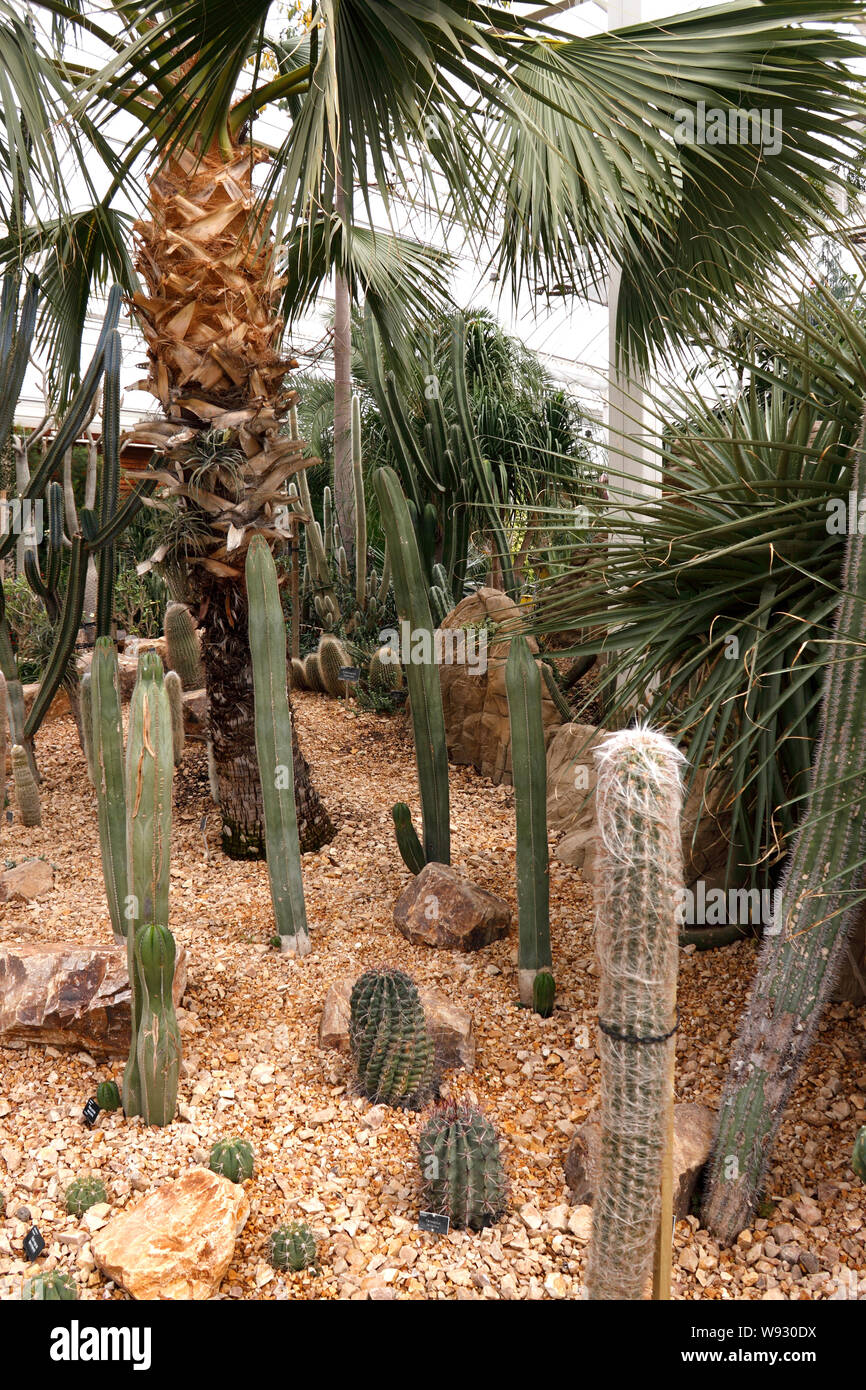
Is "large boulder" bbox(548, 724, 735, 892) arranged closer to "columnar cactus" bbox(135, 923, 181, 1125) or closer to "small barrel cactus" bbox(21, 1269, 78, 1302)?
"columnar cactus" bbox(135, 923, 181, 1125)

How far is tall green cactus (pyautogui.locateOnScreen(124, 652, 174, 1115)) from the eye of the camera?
8.00 feet

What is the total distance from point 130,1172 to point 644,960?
4.90 ft

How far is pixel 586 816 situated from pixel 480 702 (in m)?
1.33

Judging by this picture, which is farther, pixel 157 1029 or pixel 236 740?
pixel 236 740

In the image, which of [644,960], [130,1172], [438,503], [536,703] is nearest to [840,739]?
[644,960]

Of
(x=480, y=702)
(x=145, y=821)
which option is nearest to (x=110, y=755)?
(x=145, y=821)

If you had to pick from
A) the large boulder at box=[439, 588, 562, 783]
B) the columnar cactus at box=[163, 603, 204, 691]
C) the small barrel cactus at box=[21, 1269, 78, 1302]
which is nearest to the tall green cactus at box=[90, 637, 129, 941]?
the small barrel cactus at box=[21, 1269, 78, 1302]

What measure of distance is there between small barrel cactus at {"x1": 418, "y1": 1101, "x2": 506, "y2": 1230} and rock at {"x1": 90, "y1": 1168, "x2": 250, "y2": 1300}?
426 mm

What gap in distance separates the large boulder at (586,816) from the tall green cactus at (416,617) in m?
0.55

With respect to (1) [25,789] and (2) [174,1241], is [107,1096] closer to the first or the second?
(2) [174,1241]

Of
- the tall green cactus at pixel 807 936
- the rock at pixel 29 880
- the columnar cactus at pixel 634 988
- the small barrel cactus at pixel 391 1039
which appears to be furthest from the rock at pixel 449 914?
the columnar cactus at pixel 634 988

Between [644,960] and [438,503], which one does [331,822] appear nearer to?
[438,503]

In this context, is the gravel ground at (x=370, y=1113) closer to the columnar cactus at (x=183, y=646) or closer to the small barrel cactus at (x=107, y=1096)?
the small barrel cactus at (x=107, y=1096)

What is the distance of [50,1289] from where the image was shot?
71.9 inches
